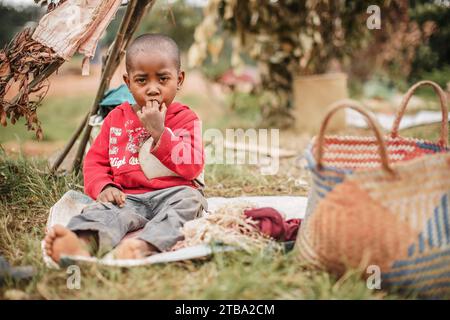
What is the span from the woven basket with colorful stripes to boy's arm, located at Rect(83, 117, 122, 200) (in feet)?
3.50

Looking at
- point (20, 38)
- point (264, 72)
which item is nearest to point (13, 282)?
point (20, 38)

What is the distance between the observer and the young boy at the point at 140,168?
198cm

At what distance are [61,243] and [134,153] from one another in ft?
2.18

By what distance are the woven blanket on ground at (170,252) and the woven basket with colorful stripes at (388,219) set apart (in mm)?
437

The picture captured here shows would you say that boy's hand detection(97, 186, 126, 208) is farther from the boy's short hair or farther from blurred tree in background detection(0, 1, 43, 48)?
blurred tree in background detection(0, 1, 43, 48)

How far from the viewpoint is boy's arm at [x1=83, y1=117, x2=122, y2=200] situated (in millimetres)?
2281

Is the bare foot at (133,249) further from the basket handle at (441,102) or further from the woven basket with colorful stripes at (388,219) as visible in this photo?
the basket handle at (441,102)

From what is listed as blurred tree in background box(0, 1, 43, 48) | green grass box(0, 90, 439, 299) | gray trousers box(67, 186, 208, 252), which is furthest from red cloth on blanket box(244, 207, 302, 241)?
blurred tree in background box(0, 1, 43, 48)

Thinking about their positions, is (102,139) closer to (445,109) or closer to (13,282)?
(13,282)

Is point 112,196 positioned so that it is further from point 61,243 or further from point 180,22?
point 180,22

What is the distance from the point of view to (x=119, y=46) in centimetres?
285

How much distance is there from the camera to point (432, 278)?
5.47ft

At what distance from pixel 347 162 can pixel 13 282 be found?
1.52m
